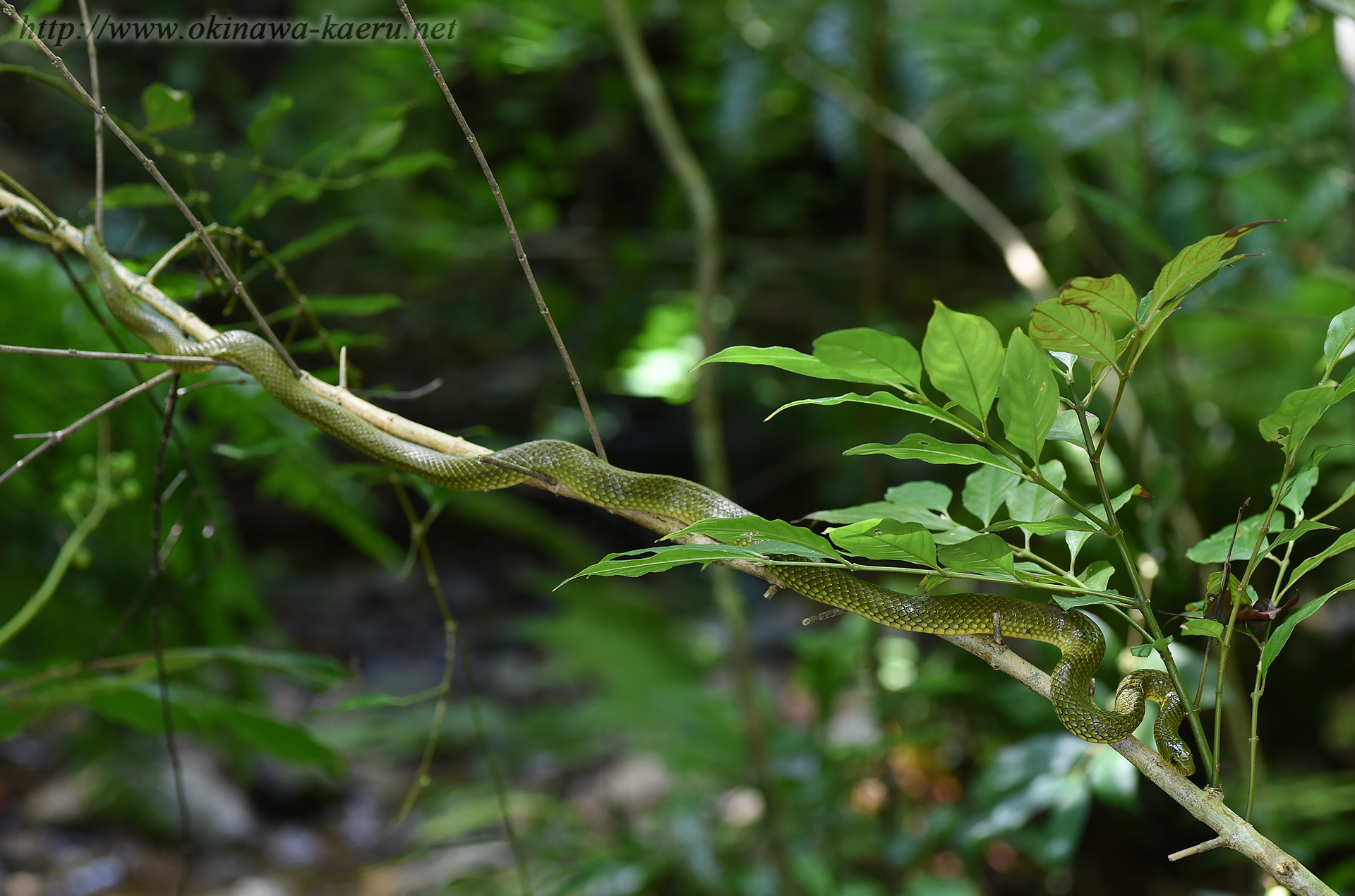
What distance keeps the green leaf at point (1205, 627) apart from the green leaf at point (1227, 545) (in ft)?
0.58

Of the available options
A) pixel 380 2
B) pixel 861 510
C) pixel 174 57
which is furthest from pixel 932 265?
pixel 174 57

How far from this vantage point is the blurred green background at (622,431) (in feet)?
8.59

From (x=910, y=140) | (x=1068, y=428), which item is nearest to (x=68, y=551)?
(x=1068, y=428)

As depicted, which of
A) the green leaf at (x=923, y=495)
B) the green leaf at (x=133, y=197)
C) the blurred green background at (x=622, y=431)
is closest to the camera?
the green leaf at (x=923, y=495)

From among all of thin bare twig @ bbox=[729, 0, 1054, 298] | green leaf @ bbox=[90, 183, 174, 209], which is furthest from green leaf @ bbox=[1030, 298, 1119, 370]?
thin bare twig @ bbox=[729, 0, 1054, 298]

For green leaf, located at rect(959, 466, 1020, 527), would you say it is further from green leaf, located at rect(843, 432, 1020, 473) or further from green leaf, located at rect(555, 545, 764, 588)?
green leaf, located at rect(555, 545, 764, 588)

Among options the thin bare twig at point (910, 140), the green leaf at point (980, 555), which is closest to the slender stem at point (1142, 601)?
the green leaf at point (980, 555)

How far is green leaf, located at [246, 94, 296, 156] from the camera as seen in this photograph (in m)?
1.52

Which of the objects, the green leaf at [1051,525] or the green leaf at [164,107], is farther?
the green leaf at [164,107]

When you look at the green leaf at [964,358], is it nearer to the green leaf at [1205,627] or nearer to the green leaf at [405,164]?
the green leaf at [1205,627]

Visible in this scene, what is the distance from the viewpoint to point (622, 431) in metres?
7.04

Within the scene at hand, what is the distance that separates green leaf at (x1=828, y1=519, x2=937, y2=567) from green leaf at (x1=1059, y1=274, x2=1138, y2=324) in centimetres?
26

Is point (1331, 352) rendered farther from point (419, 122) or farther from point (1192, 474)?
point (419, 122)

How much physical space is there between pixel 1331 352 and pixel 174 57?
296 inches
